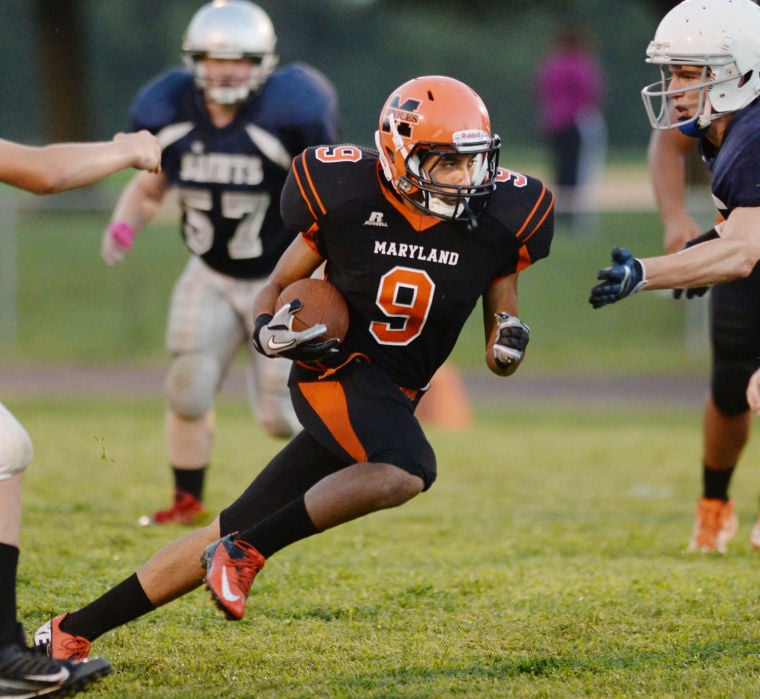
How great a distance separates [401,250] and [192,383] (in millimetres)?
2361

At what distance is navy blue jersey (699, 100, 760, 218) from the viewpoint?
4.11 m

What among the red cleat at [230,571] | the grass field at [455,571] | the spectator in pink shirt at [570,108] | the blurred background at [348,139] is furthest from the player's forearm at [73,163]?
the spectator in pink shirt at [570,108]

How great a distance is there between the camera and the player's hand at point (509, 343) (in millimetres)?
3891

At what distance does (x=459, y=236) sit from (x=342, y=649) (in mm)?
1256

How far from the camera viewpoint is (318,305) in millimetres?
4008

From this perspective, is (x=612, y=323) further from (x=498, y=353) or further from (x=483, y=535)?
(x=498, y=353)

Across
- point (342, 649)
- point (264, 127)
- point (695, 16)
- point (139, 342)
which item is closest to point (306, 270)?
point (342, 649)

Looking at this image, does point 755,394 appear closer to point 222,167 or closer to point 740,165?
point 740,165

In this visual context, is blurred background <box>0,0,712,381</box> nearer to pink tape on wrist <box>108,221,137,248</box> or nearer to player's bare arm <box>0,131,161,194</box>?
pink tape on wrist <box>108,221,137,248</box>

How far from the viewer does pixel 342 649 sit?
407cm

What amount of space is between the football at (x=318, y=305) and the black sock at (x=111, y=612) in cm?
87

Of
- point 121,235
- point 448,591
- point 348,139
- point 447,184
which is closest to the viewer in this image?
point 447,184

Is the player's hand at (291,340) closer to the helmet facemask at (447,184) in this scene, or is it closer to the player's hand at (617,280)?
the helmet facemask at (447,184)

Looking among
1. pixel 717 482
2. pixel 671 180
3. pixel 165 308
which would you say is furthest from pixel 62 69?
pixel 717 482
